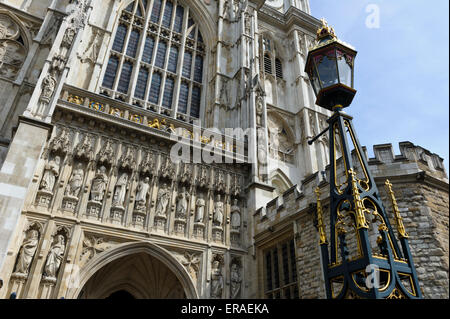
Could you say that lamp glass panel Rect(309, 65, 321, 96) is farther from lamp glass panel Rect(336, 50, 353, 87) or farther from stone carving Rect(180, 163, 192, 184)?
stone carving Rect(180, 163, 192, 184)

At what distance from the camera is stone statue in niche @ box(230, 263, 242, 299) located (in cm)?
1077

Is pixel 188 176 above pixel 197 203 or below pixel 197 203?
above

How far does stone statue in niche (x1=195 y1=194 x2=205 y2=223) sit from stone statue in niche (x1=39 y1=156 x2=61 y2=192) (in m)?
4.70

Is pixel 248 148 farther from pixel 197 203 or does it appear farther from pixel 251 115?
pixel 197 203

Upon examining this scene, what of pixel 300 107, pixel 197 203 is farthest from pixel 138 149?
pixel 300 107

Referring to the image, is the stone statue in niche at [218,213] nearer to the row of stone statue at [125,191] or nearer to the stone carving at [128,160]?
the row of stone statue at [125,191]

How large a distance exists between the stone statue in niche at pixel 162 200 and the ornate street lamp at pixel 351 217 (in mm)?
7810

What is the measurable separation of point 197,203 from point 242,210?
193 centimetres

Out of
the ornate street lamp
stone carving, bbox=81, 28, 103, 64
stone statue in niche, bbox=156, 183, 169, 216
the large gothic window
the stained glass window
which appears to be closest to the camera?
the ornate street lamp

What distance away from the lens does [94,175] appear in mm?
10469

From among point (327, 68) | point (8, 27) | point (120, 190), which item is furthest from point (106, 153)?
point (8, 27)

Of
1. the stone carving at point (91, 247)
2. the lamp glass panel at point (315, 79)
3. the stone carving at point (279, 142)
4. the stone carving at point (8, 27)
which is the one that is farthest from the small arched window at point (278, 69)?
the lamp glass panel at point (315, 79)

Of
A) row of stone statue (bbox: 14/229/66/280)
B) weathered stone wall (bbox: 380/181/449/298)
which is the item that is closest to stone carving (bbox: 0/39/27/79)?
row of stone statue (bbox: 14/229/66/280)

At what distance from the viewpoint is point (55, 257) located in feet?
28.8
